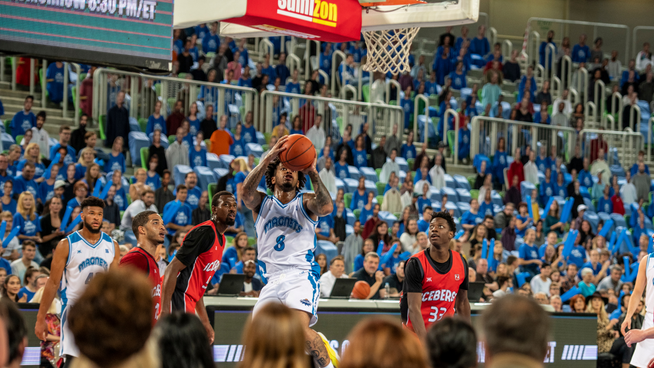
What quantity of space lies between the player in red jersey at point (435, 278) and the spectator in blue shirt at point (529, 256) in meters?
9.96

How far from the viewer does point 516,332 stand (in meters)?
3.05

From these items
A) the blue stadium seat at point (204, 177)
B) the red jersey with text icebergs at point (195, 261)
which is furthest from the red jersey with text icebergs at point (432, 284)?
the blue stadium seat at point (204, 177)

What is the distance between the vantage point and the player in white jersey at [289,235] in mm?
7137

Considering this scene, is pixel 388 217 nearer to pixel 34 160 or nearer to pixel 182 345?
pixel 34 160

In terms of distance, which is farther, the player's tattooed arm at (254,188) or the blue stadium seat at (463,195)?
the blue stadium seat at (463,195)

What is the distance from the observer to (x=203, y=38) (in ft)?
70.6

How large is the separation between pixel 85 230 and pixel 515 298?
207 inches

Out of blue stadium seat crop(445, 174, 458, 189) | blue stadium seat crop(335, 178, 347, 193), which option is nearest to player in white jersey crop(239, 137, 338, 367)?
blue stadium seat crop(335, 178, 347, 193)

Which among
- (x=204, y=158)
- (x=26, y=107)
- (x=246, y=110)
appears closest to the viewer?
(x=26, y=107)

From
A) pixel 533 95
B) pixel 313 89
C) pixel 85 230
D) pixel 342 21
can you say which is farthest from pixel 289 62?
pixel 85 230

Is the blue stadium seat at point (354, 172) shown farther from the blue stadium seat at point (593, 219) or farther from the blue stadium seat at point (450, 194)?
the blue stadium seat at point (593, 219)

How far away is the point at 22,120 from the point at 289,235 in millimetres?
9724

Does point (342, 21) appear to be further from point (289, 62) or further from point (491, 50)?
point (491, 50)

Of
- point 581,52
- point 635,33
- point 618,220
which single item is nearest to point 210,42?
point 618,220
